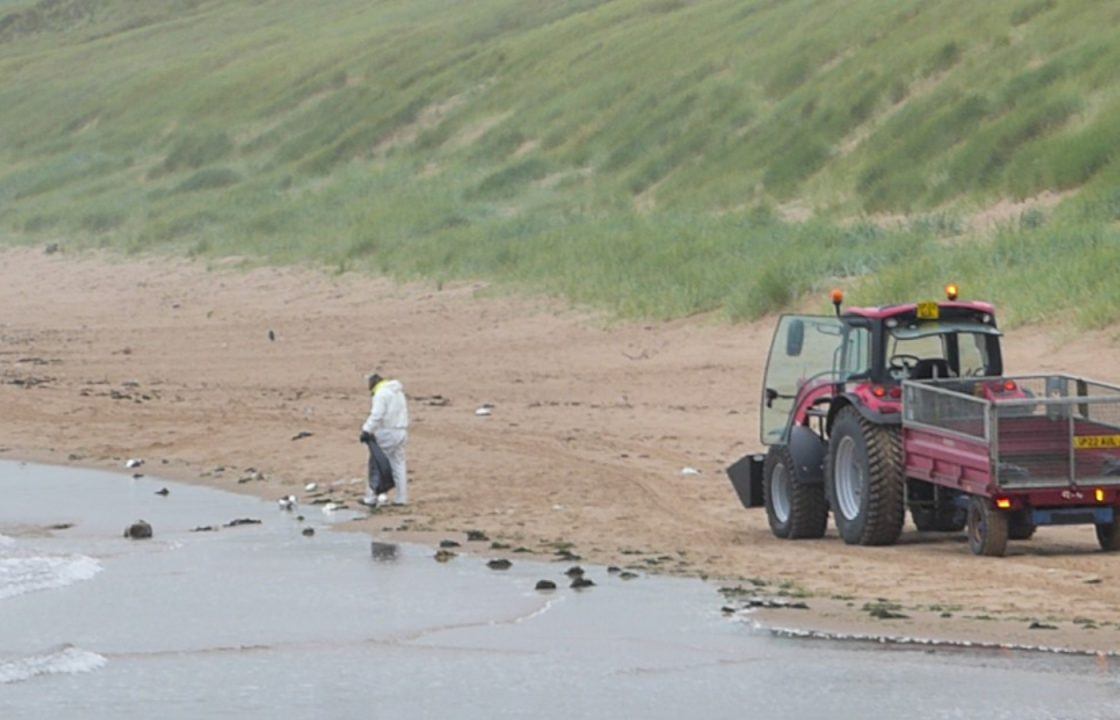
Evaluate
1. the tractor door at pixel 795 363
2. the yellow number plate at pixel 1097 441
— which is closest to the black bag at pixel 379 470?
the tractor door at pixel 795 363

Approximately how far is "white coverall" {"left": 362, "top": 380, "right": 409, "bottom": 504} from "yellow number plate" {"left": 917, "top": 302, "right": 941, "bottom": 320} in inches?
201

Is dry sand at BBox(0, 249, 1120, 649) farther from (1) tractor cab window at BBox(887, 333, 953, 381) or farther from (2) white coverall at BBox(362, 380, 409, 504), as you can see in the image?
(1) tractor cab window at BBox(887, 333, 953, 381)

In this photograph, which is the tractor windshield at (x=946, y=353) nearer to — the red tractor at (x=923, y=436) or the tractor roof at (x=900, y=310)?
the red tractor at (x=923, y=436)

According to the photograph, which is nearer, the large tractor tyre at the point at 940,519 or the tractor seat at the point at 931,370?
the tractor seat at the point at 931,370

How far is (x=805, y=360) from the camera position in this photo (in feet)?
57.6

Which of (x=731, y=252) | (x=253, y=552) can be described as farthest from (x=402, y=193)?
(x=253, y=552)

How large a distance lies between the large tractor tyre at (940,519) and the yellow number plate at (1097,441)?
2100 millimetres

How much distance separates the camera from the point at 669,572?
52.3 ft

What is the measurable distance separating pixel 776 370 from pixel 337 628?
479 centimetres

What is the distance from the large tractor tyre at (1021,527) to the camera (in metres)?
15.4

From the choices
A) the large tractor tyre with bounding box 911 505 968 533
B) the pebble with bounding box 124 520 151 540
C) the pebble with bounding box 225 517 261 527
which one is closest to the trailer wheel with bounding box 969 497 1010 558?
the large tractor tyre with bounding box 911 505 968 533

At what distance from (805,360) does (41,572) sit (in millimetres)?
5735

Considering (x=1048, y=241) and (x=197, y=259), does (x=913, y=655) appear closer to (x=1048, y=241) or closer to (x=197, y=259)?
(x=1048, y=241)

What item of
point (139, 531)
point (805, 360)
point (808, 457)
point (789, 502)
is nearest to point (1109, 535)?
point (808, 457)
